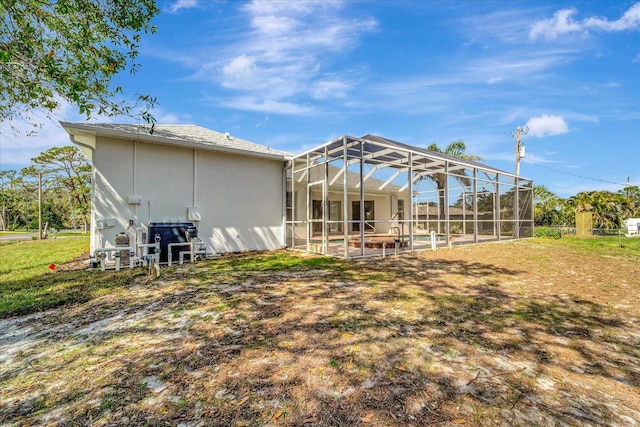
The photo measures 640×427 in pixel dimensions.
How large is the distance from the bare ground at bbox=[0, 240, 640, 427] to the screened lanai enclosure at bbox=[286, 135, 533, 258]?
14.4 feet

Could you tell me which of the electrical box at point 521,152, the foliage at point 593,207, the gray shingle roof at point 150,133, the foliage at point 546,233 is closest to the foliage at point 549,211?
the foliage at point 593,207

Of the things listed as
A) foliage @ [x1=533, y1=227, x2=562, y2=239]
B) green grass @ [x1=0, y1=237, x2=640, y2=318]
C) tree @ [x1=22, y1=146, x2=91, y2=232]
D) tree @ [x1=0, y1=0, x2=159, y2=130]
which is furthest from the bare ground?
tree @ [x1=22, y1=146, x2=91, y2=232]

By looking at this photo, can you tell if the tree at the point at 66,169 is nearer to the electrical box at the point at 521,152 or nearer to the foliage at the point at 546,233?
the foliage at the point at 546,233

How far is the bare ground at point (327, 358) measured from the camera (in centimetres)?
186

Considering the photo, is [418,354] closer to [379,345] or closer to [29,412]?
[379,345]

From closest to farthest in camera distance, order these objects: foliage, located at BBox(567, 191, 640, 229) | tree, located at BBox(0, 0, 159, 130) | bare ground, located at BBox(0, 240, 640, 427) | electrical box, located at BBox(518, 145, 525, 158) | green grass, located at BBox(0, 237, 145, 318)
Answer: bare ground, located at BBox(0, 240, 640, 427) < tree, located at BBox(0, 0, 159, 130) < green grass, located at BBox(0, 237, 145, 318) < electrical box, located at BBox(518, 145, 525, 158) < foliage, located at BBox(567, 191, 640, 229)

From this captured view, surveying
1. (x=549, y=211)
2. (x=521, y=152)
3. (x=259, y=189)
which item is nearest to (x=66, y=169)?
(x=259, y=189)

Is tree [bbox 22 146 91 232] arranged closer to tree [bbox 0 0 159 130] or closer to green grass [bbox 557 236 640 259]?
tree [bbox 0 0 159 130]

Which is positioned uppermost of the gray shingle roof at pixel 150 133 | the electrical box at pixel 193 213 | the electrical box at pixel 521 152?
the electrical box at pixel 521 152

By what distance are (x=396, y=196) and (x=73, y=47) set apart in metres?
15.7

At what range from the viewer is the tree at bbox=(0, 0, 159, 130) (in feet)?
13.6

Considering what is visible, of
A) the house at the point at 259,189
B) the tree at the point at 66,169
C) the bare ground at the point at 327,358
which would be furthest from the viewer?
the tree at the point at 66,169

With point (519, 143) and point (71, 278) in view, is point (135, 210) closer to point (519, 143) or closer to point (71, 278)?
point (71, 278)

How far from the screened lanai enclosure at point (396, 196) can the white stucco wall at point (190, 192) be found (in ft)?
3.28
